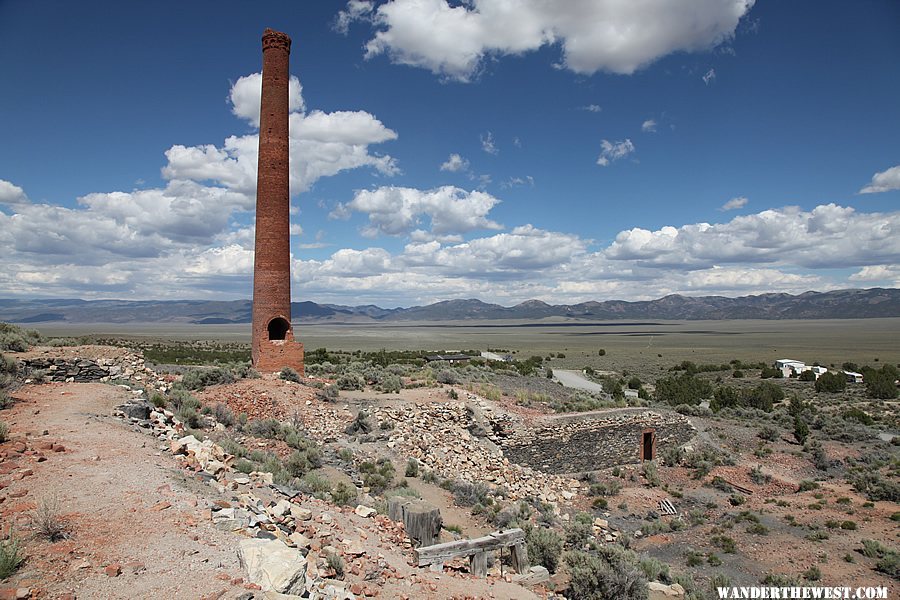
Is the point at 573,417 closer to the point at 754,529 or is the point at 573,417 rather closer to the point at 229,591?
the point at 754,529

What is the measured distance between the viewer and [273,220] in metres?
20.9

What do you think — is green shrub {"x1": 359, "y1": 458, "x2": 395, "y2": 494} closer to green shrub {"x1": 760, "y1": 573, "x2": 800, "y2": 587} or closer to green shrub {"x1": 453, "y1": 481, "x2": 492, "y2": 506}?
green shrub {"x1": 453, "y1": 481, "x2": 492, "y2": 506}

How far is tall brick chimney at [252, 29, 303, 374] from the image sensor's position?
20.9 m

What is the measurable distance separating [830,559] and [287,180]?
69.3 feet

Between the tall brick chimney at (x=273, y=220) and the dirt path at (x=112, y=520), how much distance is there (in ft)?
38.4

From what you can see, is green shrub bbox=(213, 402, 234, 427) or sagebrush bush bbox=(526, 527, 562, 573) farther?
green shrub bbox=(213, 402, 234, 427)

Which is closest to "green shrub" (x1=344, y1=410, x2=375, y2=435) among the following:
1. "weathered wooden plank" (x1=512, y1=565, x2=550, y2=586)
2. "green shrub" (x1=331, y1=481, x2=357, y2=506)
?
"green shrub" (x1=331, y1=481, x2=357, y2=506)

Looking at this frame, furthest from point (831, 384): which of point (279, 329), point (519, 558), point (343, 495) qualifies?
point (343, 495)

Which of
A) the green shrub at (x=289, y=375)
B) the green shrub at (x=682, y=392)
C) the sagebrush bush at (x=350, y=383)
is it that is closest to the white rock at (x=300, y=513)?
the green shrub at (x=289, y=375)

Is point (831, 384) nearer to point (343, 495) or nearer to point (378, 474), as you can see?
point (378, 474)

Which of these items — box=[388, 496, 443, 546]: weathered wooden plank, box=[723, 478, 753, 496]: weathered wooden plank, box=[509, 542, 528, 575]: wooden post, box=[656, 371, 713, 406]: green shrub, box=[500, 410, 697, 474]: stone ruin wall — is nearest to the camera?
box=[388, 496, 443, 546]: weathered wooden plank

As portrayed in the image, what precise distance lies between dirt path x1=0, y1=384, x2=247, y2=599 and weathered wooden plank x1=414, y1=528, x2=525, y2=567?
3.28 m

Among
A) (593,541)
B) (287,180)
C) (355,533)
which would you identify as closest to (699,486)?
(593,541)

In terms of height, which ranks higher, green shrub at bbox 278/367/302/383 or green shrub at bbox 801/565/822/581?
green shrub at bbox 278/367/302/383
